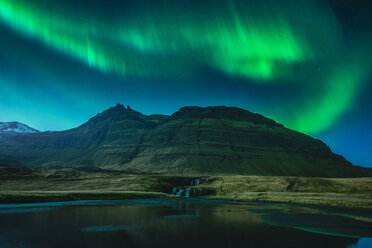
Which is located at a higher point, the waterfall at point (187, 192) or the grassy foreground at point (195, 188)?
the grassy foreground at point (195, 188)

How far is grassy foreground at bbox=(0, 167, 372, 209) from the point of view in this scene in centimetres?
6850

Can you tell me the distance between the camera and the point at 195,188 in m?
105

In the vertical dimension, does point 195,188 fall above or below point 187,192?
above

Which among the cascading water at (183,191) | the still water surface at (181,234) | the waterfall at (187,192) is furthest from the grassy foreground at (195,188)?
the still water surface at (181,234)

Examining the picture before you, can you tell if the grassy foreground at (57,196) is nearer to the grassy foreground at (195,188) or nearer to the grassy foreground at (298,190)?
the grassy foreground at (195,188)

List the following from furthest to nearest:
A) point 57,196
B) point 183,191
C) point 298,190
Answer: point 183,191 < point 298,190 < point 57,196

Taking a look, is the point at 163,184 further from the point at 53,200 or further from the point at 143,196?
the point at 53,200

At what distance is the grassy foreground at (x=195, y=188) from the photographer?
68500mm

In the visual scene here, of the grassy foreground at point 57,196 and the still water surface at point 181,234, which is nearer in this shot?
the still water surface at point 181,234

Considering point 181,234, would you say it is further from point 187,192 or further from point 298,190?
point 187,192

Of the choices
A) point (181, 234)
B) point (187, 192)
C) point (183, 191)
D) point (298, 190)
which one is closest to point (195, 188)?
point (187, 192)

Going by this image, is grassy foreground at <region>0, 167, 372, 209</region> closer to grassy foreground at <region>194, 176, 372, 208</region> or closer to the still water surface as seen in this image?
grassy foreground at <region>194, 176, 372, 208</region>

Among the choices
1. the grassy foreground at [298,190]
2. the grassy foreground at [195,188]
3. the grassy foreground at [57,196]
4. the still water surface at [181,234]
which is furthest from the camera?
the grassy foreground at [195,188]

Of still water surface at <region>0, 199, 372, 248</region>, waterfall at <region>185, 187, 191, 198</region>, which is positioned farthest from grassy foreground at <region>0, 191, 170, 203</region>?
still water surface at <region>0, 199, 372, 248</region>
